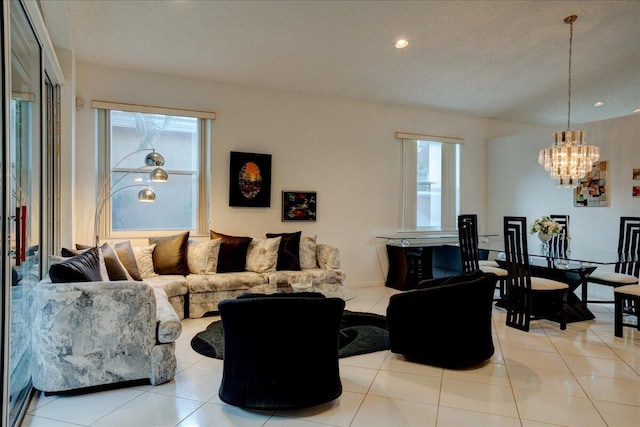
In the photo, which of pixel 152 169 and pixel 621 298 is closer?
pixel 621 298

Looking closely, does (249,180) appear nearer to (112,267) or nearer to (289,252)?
(289,252)

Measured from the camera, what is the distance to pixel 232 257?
4.69m

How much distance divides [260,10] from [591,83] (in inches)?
172

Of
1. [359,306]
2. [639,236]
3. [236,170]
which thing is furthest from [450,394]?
[236,170]

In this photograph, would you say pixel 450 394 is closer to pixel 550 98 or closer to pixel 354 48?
pixel 354 48

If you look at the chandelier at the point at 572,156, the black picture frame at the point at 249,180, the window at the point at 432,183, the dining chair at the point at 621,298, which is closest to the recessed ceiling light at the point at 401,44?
the chandelier at the point at 572,156

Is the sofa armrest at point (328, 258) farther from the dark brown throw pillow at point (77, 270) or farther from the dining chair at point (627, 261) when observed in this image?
the dining chair at point (627, 261)

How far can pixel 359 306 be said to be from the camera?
4.90 meters

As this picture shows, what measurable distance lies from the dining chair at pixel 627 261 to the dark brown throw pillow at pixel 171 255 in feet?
15.0

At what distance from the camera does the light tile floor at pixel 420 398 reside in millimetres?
2252

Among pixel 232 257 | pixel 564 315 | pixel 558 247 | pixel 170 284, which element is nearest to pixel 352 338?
pixel 232 257

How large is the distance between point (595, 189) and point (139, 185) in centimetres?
613

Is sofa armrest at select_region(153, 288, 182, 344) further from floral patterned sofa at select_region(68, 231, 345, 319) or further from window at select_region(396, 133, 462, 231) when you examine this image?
window at select_region(396, 133, 462, 231)

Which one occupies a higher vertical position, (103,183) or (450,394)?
(103,183)
